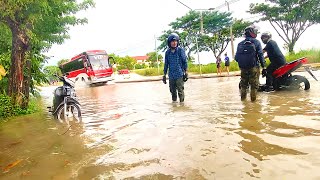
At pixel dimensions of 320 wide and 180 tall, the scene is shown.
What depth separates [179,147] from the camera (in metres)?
3.62

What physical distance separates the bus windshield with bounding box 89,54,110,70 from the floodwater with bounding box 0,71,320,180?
20.1 meters

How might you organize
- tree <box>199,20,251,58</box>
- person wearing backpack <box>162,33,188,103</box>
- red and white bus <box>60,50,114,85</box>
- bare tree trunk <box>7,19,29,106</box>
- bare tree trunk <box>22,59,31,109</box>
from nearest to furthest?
person wearing backpack <box>162,33,188,103</box> < bare tree trunk <box>7,19,29,106</box> < bare tree trunk <box>22,59,31,109</box> < red and white bus <box>60,50,114,85</box> < tree <box>199,20,251,58</box>

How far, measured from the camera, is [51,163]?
3471mm

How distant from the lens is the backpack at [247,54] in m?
6.73

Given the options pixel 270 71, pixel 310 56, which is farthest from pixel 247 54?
pixel 310 56

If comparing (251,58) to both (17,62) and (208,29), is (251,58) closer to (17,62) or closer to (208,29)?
(17,62)

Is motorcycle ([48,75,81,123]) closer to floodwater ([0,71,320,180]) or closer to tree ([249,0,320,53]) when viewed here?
floodwater ([0,71,320,180])

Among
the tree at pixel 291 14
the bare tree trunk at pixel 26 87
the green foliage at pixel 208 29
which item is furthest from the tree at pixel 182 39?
the bare tree trunk at pixel 26 87

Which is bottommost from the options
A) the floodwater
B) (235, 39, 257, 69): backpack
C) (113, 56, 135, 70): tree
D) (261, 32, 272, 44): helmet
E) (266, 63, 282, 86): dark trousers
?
the floodwater

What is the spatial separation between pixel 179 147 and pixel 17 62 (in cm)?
673

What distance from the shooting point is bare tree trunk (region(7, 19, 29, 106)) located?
27.3ft

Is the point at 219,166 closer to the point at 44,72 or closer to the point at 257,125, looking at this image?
the point at 257,125

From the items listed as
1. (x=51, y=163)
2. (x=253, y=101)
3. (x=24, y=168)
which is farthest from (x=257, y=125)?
(x=24, y=168)

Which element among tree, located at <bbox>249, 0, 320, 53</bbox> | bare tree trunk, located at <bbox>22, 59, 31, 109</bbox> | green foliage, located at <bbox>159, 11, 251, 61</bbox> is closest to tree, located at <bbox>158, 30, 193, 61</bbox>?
green foliage, located at <bbox>159, 11, 251, 61</bbox>
